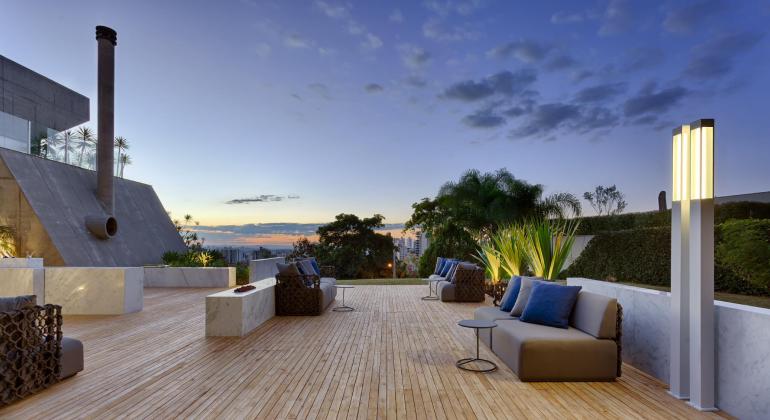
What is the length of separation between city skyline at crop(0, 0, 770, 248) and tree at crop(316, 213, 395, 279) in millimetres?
5171

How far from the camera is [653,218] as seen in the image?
458 inches

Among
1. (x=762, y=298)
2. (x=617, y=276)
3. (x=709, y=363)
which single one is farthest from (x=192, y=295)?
(x=762, y=298)

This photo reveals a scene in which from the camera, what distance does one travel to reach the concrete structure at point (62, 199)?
12.1 m

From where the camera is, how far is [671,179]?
3.75m

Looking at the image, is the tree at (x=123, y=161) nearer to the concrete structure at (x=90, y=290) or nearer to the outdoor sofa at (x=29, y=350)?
the concrete structure at (x=90, y=290)

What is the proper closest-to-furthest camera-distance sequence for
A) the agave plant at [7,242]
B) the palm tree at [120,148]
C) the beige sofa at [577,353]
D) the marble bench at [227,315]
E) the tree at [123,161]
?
1. the beige sofa at [577,353]
2. the marble bench at [227,315]
3. the agave plant at [7,242]
4. the palm tree at [120,148]
5. the tree at [123,161]

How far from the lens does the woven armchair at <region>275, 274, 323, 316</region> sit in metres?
7.58

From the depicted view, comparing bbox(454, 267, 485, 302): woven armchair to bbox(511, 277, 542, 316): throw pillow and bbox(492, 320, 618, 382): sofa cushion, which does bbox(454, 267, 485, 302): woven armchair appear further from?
bbox(492, 320, 618, 382): sofa cushion

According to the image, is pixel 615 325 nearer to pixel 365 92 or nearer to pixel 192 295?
pixel 192 295

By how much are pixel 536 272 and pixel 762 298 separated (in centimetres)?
520

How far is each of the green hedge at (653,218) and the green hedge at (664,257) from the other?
0.39 metres

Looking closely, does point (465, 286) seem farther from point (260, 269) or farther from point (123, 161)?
point (123, 161)

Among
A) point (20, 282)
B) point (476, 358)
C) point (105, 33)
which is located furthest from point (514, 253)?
point (105, 33)

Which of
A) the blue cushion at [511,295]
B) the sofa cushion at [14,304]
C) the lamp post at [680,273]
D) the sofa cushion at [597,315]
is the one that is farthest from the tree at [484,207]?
the sofa cushion at [14,304]
